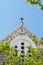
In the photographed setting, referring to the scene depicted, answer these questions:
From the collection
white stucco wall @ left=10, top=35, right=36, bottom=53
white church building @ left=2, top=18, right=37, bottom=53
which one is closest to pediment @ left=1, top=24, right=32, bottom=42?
white church building @ left=2, top=18, right=37, bottom=53

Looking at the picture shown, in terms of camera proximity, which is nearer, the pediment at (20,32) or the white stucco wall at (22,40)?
the white stucco wall at (22,40)

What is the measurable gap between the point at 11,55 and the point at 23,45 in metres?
7.73

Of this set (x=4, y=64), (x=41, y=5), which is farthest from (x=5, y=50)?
(x=41, y=5)

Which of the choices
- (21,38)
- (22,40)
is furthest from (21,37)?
(22,40)

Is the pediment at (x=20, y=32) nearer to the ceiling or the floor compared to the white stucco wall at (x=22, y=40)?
nearer to the ceiling

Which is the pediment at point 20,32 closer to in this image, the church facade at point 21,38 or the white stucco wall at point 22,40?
the church facade at point 21,38

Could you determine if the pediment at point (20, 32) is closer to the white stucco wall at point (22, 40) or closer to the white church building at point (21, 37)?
the white church building at point (21, 37)

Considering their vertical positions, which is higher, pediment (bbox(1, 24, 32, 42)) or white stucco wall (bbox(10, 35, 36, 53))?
pediment (bbox(1, 24, 32, 42))

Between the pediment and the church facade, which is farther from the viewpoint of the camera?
the pediment

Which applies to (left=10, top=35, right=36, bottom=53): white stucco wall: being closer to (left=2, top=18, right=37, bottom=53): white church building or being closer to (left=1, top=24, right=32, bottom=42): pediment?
(left=2, top=18, right=37, bottom=53): white church building

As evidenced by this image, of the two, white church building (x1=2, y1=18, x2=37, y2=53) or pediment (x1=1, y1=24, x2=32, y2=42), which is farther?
pediment (x1=1, y1=24, x2=32, y2=42)

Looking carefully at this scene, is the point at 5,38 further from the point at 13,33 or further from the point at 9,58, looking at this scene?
the point at 9,58

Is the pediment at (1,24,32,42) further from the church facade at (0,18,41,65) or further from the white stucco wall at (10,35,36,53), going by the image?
the white stucco wall at (10,35,36,53)

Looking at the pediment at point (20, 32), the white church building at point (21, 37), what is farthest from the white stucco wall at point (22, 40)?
the pediment at point (20, 32)
